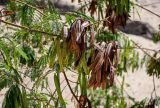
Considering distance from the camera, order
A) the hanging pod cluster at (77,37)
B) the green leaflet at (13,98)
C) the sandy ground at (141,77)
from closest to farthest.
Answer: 1. the hanging pod cluster at (77,37)
2. the green leaflet at (13,98)
3. the sandy ground at (141,77)

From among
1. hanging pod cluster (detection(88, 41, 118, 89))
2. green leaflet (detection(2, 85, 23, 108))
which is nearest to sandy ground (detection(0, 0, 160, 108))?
green leaflet (detection(2, 85, 23, 108))

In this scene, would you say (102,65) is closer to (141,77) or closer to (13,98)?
(13,98)

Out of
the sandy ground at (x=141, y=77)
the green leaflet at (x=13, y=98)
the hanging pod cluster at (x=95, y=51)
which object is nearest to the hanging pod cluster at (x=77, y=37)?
the hanging pod cluster at (x=95, y=51)

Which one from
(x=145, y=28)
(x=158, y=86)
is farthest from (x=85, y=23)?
(x=145, y=28)

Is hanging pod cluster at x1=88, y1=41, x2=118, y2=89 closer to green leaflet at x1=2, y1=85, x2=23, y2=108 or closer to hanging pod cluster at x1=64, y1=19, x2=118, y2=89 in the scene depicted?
hanging pod cluster at x1=64, y1=19, x2=118, y2=89

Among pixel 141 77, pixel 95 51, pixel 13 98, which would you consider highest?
pixel 95 51

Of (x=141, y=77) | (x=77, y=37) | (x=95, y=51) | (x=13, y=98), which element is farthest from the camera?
(x=141, y=77)

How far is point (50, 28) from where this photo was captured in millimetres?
1269

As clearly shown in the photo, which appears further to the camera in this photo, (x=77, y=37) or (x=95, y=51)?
(x=95, y=51)

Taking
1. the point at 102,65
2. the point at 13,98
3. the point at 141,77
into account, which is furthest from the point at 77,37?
the point at 141,77

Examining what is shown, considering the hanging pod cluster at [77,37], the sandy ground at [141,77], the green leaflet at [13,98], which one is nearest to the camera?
the hanging pod cluster at [77,37]

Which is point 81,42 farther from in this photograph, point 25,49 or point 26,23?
point 25,49

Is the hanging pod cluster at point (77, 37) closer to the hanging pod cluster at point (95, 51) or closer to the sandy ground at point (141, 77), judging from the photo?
the hanging pod cluster at point (95, 51)

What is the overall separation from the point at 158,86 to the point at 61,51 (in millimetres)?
4089
